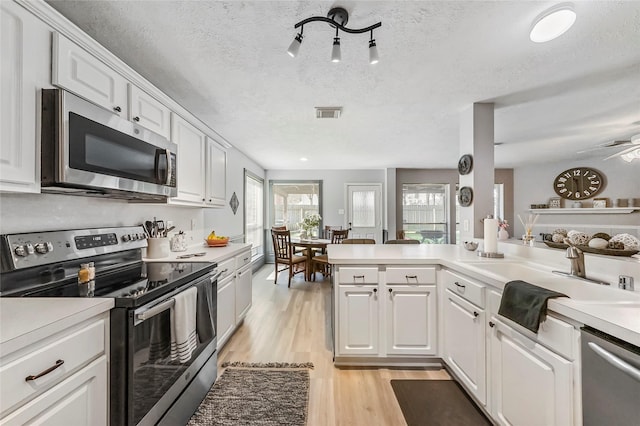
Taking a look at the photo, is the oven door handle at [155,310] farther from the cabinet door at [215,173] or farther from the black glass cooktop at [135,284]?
the cabinet door at [215,173]

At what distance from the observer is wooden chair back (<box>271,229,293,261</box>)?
456 centimetres

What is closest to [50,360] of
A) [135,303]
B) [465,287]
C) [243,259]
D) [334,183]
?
[135,303]

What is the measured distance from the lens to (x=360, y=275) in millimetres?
2072

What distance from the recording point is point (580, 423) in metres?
0.97

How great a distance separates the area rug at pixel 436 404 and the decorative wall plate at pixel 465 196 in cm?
162

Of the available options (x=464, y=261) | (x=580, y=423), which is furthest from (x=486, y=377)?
(x=464, y=261)

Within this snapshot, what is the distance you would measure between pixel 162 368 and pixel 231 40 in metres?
1.90

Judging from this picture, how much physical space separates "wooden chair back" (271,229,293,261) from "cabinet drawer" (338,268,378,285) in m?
2.56

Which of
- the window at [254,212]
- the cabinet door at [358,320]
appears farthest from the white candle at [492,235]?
the window at [254,212]

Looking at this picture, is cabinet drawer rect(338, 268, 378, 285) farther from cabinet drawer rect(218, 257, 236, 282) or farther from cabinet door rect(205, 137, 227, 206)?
cabinet door rect(205, 137, 227, 206)

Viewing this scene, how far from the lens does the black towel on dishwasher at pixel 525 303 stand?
1.10m

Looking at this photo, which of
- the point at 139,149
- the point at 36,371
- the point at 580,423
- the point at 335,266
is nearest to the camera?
the point at 36,371

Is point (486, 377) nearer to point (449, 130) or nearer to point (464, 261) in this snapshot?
point (464, 261)

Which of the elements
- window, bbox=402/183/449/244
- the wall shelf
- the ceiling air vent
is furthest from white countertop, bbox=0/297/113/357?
the wall shelf
